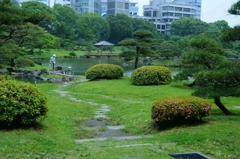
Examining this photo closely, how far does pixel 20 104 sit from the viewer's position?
699 centimetres

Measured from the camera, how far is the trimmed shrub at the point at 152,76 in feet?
58.8

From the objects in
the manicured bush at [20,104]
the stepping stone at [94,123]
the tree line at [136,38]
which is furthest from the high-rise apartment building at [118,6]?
the manicured bush at [20,104]

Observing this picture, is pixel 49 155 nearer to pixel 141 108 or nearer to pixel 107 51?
pixel 141 108

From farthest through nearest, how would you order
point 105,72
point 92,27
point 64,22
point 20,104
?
point 92,27, point 64,22, point 105,72, point 20,104

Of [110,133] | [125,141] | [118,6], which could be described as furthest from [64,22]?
[125,141]

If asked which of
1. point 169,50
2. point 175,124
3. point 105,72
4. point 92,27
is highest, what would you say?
point 92,27

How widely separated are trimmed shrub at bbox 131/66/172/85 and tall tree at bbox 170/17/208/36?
6963 cm

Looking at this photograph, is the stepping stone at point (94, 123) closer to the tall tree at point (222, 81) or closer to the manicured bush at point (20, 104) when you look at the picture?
the manicured bush at point (20, 104)

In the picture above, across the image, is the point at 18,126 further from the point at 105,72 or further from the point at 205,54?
the point at 105,72

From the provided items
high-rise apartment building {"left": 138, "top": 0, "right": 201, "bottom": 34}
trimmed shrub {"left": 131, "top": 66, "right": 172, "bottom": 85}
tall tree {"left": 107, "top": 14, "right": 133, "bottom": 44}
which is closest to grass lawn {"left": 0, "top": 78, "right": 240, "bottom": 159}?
trimmed shrub {"left": 131, "top": 66, "right": 172, "bottom": 85}

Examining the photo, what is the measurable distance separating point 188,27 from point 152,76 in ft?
238

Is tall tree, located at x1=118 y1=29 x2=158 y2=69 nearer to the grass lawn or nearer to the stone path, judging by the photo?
the stone path

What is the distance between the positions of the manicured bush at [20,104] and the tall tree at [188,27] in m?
81.2

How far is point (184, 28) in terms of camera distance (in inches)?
3450
